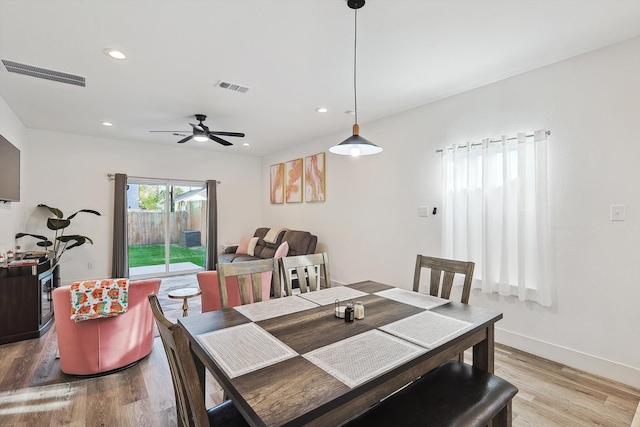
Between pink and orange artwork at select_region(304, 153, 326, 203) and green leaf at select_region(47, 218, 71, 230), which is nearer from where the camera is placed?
green leaf at select_region(47, 218, 71, 230)

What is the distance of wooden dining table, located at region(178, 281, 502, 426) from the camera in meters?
0.98

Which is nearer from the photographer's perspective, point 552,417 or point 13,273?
point 552,417

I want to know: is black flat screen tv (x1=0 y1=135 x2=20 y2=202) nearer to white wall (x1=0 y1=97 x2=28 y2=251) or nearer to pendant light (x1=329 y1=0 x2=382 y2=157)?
white wall (x1=0 y1=97 x2=28 y2=251)

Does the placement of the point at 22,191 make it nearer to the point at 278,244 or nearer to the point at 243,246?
the point at 243,246

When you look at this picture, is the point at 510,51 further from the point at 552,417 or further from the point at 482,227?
the point at 552,417

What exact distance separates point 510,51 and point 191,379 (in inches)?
127

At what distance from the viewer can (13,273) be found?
3.14 m

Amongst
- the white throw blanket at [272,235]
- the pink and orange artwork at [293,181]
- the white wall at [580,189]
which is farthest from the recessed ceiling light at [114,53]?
the white throw blanket at [272,235]

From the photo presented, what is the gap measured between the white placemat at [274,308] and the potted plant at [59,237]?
4.50 meters

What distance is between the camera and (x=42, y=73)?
301 cm

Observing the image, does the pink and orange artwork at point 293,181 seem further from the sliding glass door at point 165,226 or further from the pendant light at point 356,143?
the pendant light at point 356,143

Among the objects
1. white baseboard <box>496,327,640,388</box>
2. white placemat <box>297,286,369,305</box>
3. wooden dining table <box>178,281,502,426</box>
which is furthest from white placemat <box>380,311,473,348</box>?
white baseboard <box>496,327,640,388</box>

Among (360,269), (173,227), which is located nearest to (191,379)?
(360,269)

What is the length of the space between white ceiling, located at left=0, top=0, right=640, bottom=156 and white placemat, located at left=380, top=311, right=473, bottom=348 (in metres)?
1.99
